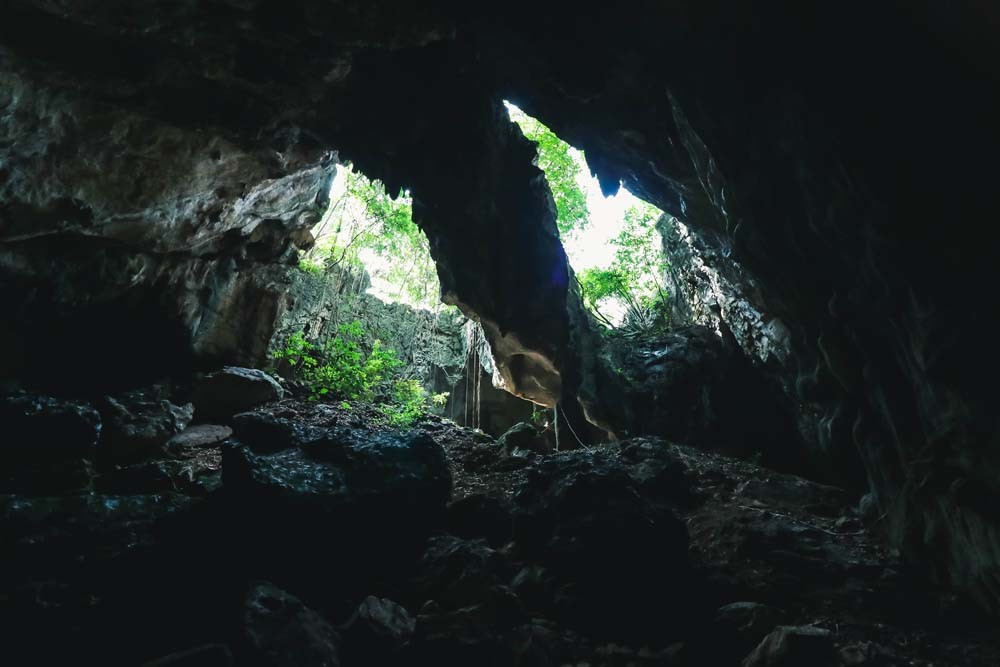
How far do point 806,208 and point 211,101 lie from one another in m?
7.79

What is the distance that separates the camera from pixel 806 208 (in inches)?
213

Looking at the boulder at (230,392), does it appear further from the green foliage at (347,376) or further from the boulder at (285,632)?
the boulder at (285,632)

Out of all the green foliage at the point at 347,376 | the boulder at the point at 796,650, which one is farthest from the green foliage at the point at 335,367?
the boulder at the point at 796,650

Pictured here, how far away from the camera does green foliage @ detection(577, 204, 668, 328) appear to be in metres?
14.0

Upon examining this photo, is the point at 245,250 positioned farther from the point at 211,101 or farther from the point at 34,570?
the point at 34,570

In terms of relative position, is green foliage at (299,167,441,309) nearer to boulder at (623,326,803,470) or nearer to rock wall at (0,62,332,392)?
rock wall at (0,62,332,392)

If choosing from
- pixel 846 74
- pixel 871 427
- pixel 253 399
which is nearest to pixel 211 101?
pixel 253 399

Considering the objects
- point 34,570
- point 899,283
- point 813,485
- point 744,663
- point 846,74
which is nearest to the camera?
point 744,663

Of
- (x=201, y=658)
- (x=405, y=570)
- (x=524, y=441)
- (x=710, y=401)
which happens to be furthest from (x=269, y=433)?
(x=710, y=401)

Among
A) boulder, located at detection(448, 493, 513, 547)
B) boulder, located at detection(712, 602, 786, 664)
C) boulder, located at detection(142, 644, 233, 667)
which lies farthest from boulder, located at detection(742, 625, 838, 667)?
boulder, located at detection(142, 644, 233, 667)

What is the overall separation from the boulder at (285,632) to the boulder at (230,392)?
7.51m

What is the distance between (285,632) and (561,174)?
46.3 feet

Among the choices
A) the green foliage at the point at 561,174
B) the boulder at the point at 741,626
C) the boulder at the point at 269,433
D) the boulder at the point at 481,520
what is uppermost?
the green foliage at the point at 561,174

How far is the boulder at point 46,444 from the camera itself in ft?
18.5
